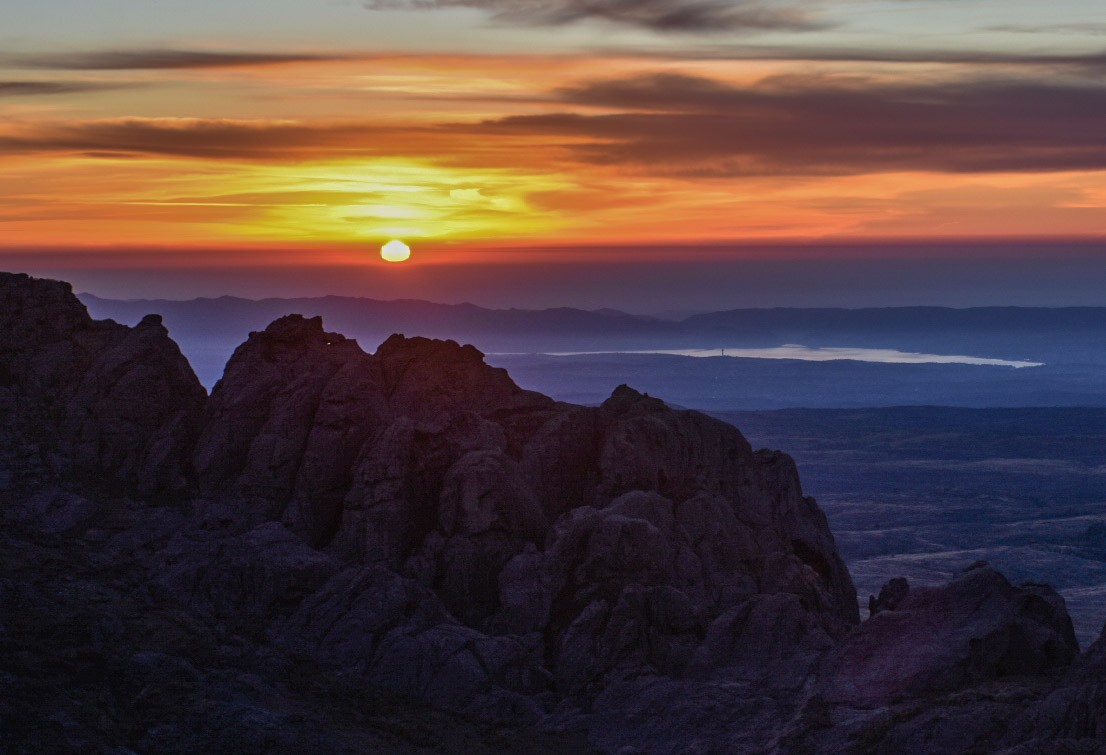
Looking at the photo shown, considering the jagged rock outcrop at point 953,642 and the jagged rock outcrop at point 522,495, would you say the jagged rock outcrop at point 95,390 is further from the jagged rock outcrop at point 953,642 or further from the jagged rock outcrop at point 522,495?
the jagged rock outcrop at point 953,642

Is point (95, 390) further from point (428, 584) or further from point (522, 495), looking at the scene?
point (522, 495)

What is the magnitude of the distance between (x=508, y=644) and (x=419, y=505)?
10774mm

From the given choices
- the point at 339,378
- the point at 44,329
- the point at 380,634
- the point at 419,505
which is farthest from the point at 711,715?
the point at 44,329

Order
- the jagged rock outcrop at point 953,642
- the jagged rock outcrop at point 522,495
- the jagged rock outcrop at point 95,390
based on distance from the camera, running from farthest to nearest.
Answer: the jagged rock outcrop at point 95,390 → the jagged rock outcrop at point 522,495 → the jagged rock outcrop at point 953,642

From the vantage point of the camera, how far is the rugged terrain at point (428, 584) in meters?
46.8

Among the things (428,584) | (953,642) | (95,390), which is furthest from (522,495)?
(953,642)

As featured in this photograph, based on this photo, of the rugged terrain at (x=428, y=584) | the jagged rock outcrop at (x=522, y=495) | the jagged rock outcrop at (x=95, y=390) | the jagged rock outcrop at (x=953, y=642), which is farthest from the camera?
the jagged rock outcrop at (x=95, y=390)

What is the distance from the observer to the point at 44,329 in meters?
72.4

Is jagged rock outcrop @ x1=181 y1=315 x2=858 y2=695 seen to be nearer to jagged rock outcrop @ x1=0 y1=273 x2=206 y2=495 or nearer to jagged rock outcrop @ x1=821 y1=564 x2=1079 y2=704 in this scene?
jagged rock outcrop @ x1=0 y1=273 x2=206 y2=495

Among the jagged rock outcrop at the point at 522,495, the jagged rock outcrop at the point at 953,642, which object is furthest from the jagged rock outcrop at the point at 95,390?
the jagged rock outcrop at the point at 953,642

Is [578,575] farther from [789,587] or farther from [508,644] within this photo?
[789,587]

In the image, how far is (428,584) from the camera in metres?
61.5

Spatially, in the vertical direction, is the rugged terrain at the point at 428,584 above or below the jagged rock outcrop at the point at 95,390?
below

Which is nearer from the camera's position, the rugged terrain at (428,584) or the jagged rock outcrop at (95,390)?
the rugged terrain at (428,584)
